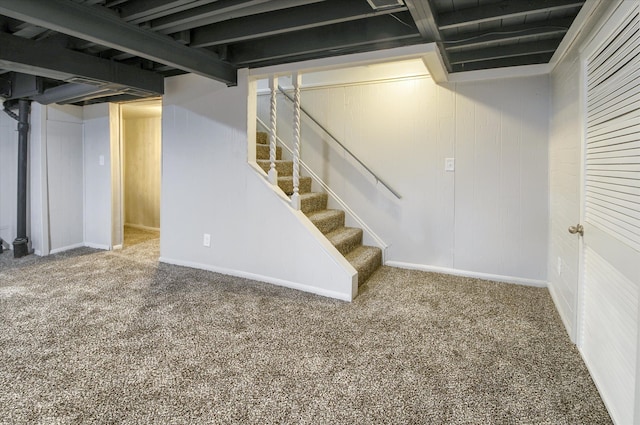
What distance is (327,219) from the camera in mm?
3521

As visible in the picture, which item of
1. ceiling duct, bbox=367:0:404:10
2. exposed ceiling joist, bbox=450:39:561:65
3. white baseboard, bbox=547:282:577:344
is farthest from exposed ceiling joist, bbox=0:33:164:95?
white baseboard, bbox=547:282:577:344

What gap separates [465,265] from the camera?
11.2 ft

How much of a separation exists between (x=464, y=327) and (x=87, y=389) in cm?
211

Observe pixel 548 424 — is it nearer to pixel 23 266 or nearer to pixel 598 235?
pixel 598 235

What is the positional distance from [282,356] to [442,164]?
2327mm

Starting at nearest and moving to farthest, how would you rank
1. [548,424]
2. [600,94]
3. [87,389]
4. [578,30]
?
[548,424] < [87,389] < [600,94] < [578,30]

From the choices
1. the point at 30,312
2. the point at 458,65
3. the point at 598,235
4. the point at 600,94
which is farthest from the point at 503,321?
the point at 30,312

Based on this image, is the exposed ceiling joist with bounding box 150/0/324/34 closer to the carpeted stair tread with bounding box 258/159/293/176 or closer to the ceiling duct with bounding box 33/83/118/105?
the ceiling duct with bounding box 33/83/118/105

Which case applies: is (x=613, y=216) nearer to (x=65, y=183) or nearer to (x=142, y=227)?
(x=65, y=183)

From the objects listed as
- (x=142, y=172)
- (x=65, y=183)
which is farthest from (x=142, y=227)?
(x=65, y=183)

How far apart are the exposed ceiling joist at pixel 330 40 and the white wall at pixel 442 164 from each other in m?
0.96

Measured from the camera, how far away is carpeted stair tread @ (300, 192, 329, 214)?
348 cm

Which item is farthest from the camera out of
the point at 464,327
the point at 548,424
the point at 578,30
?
the point at 464,327

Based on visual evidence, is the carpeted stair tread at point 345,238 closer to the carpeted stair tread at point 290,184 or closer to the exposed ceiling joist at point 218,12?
the carpeted stair tread at point 290,184
